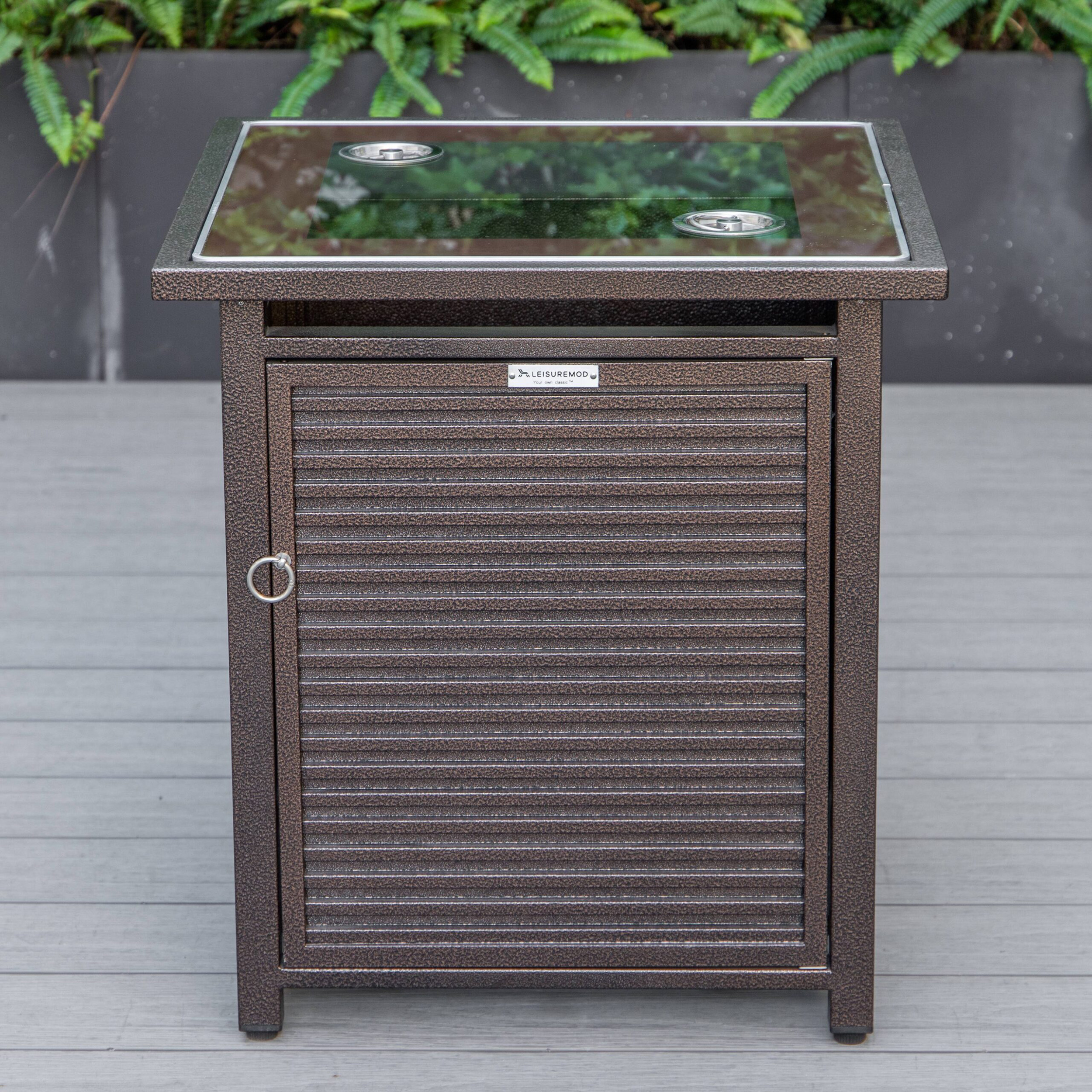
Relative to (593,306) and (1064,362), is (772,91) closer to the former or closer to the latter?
(1064,362)

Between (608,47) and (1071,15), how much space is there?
3.52ft

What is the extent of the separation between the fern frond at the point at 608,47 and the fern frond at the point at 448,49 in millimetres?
201

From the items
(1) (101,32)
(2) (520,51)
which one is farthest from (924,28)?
(1) (101,32)

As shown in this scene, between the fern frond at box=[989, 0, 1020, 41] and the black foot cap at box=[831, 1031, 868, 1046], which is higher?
the fern frond at box=[989, 0, 1020, 41]

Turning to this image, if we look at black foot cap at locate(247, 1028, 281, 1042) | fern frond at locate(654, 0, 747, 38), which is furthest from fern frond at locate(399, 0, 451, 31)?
black foot cap at locate(247, 1028, 281, 1042)

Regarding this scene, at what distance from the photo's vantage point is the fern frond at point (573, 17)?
13.0 ft

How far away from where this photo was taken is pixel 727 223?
5.82ft

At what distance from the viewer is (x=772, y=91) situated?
401 centimetres

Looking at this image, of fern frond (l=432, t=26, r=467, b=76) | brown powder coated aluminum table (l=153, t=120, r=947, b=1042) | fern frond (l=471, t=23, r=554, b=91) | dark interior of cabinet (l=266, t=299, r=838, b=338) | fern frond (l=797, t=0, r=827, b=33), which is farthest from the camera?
fern frond (l=797, t=0, r=827, b=33)

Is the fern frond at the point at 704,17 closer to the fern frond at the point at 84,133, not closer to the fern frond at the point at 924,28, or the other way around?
the fern frond at the point at 924,28

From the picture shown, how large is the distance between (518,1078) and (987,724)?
3.64ft

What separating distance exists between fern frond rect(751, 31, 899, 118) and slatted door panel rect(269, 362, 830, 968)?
8.07 feet

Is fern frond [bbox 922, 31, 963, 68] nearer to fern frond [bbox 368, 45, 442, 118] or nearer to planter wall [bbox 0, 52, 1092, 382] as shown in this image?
planter wall [bbox 0, 52, 1092, 382]

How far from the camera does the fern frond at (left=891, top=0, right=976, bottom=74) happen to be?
154 inches
